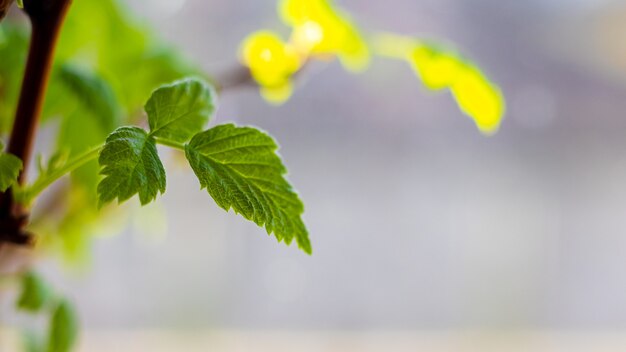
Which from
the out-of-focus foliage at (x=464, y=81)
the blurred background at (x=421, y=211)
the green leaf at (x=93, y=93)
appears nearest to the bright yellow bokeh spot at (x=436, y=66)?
the out-of-focus foliage at (x=464, y=81)

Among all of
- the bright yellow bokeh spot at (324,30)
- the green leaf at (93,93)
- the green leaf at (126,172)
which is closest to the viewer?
the green leaf at (126,172)

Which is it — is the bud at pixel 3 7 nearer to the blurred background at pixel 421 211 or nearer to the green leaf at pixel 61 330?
the green leaf at pixel 61 330

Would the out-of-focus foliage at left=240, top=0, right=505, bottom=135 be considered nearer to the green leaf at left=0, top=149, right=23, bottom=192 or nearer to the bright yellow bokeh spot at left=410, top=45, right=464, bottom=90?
the bright yellow bokeh spot at left=410, top=45, right=464, bottom=90

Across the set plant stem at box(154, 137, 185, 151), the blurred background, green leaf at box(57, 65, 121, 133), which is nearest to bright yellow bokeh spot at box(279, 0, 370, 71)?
green leaf at box(57, 65, 121, 133)

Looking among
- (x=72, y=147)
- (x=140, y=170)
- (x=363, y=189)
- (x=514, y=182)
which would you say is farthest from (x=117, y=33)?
(x=514, y=182)

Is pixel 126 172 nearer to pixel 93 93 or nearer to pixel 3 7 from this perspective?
pixel 3 7

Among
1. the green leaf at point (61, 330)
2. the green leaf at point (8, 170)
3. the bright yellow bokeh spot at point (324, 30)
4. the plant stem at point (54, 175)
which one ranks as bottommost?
the green leaf at point (8, 170)

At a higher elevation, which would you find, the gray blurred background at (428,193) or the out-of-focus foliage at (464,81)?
the gray blurred background at (428,193)
